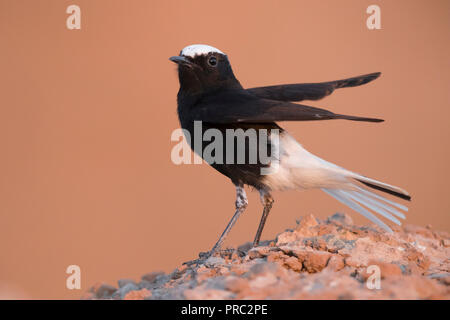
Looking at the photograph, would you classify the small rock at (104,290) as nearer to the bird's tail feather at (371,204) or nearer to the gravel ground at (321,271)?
the gravel ground at (321,271)

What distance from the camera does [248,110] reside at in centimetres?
393

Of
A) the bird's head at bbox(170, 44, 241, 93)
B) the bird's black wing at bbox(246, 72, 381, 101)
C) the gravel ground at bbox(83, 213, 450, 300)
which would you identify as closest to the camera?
the gravel ground at bbox(83, 213, 450, 300)

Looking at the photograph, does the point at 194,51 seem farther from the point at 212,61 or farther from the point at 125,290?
the point at 125,290

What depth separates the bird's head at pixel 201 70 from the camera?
4727 millimetres

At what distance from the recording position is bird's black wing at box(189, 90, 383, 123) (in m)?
3.62

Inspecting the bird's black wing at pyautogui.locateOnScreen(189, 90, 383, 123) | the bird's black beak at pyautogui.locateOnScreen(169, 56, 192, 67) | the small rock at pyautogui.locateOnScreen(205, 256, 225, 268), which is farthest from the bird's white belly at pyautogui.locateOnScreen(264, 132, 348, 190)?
the bird's black beak at pyautogui.locateOnScreen(169, 56, 192, 67)

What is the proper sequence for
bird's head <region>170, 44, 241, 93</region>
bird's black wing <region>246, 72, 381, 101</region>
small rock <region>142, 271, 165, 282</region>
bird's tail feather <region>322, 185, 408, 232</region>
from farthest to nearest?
1. bird's head <region>170, 44, 241, 93</region>
2. small rock <region>142, 271, 165, 282</region>
3. bird's black wing <region>246, 72, 381, 101</region>
4. bird's tail feather <region>322, 185, 408, 232</region>

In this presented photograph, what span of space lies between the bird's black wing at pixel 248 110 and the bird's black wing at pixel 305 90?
0.85ft

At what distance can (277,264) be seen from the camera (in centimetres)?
322

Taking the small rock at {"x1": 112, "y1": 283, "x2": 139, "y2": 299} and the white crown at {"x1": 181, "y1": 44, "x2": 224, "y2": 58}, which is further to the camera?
the white crown at {"x1": 181, "y1": 44, "x2": 224, "y2": 58}

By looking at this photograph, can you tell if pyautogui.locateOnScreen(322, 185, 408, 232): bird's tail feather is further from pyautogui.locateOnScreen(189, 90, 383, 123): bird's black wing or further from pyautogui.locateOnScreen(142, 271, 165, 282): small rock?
pyautogui.locateOnScreen(142, 271, 165, 282): small rock

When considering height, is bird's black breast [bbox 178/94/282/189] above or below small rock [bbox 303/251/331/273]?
above
